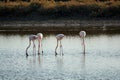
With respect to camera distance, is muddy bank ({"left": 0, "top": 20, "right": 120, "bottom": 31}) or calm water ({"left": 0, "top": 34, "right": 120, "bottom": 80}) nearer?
calm water ({"left": 0, "top": 34, "right": 120, "bottom": 80})

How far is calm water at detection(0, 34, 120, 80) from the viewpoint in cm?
2178

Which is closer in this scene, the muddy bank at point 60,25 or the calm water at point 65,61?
the calm water at point 65,61

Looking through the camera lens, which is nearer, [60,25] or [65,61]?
[65,61]

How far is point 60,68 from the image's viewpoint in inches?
934

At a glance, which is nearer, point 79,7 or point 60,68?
point 60,68

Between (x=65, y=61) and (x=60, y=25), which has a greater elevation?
(x=65, y=61)

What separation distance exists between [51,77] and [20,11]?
100 ft

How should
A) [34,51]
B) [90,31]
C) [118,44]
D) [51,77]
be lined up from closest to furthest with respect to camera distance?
[51,77] < [34,51] < [118,44] < [90,31]

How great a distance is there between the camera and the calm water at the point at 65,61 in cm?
2178

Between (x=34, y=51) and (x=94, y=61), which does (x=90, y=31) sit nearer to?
(x=34, y=51)

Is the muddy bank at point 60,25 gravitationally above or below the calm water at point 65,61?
below

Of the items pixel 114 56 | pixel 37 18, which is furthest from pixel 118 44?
pixel 37 18

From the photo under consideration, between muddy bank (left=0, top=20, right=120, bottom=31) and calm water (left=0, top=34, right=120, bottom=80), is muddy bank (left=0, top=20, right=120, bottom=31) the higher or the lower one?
the lower one

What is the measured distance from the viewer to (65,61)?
25781mm
